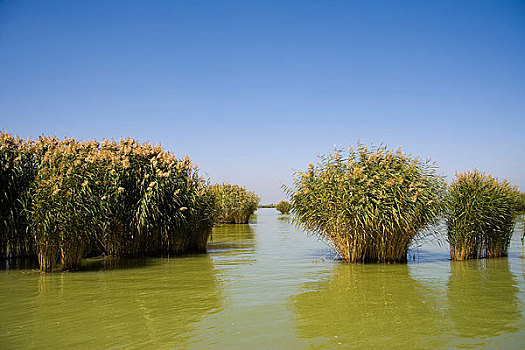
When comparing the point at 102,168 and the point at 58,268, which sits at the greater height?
the point at 102,168

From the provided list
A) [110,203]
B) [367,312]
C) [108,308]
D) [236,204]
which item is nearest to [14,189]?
[110,203]

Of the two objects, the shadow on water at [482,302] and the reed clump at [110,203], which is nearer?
the shadow on water at [482,302]

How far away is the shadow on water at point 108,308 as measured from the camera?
616 centimetres

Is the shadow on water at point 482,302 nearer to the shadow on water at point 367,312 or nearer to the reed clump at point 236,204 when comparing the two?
the shadow on water at point 367,312

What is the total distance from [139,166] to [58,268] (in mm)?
4018

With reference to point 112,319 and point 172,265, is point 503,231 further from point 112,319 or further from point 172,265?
point 112,319

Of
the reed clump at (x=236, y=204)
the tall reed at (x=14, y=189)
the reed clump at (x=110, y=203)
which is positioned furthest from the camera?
the reed clump at (x=236, y=204)

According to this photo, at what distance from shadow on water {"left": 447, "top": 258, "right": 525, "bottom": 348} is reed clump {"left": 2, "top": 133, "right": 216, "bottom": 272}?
8.71m

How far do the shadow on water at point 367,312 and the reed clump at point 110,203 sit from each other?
613cm

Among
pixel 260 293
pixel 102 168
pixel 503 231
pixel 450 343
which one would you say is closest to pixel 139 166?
pixel 102 168

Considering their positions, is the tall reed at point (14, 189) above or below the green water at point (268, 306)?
above

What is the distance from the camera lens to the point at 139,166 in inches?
545

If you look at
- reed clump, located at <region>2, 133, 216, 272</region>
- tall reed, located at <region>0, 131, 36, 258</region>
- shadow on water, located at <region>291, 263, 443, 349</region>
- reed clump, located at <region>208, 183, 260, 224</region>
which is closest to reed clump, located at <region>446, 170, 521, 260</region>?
shadow on water, located at <region>291, 263, 443, 349</region>

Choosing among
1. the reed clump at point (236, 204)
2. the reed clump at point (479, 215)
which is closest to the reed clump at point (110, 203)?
the reed clump at point (479, 215)
